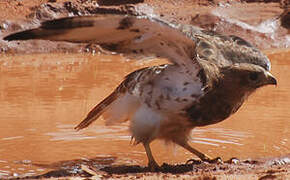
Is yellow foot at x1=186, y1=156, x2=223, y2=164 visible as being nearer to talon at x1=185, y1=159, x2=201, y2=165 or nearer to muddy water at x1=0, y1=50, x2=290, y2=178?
talon at x1=185, y1=159, x2=201, y2=165

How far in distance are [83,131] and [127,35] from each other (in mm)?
1791

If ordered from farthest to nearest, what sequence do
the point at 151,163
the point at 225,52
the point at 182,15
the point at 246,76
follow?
the point at 182,15 → the point at 225,52 → the point at 151,163 → the point at 246,76

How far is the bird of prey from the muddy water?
428 mm

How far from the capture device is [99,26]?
160 inches

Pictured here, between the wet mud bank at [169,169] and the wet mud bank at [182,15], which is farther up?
the wet mud bank at [182,15]

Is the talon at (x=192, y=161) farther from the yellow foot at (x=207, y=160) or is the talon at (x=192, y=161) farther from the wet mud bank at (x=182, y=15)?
the wet mud bank at (x=182, y=15)

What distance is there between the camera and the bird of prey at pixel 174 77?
14.0 ft

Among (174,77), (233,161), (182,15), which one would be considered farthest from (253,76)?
(182,15)

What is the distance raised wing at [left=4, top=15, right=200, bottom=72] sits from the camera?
4043 millimetres

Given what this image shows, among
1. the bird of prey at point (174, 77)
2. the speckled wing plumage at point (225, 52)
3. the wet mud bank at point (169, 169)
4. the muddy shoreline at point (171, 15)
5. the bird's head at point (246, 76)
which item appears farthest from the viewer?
the muddy shoreline at point (171, 15)

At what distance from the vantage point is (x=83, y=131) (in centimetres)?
591

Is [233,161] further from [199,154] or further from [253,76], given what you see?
[253,76]

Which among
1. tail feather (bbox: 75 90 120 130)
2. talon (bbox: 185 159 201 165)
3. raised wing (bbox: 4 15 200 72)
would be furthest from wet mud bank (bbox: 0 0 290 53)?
raised wing (bbox: 4 15 200 72)

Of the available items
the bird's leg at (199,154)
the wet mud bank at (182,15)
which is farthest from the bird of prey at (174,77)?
the wet mud bank at (182,15)
